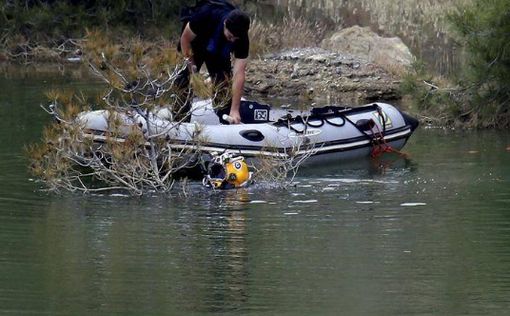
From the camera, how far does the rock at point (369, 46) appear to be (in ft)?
80.0

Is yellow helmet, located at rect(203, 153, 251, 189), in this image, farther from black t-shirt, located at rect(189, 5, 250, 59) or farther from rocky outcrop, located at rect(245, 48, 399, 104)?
rocky outcrop, located at rect(245, 48, 399, 104)

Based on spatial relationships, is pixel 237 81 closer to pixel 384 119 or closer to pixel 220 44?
pixel 220 44

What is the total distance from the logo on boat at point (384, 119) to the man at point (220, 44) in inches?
74.5

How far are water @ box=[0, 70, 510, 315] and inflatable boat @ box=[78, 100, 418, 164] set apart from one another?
1.09ft

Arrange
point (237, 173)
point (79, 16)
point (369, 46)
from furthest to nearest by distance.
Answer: point (79, 16) < point (369, 46) < point (237, 173)

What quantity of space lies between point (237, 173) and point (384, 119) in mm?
3112

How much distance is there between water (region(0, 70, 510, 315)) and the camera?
9.16 m

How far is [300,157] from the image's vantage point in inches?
598

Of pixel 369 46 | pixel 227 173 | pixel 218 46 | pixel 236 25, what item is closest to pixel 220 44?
pixel 218 46

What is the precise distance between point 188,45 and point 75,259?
5.45 meters

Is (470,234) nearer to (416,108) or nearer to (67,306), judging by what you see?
(67,306)

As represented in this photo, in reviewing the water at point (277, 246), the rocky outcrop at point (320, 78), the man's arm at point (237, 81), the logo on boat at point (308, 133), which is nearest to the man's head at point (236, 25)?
the man's arm at point (237, 81)

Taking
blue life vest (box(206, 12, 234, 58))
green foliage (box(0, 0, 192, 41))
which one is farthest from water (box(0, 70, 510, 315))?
green foliage (box(0, 0, 192, 41))

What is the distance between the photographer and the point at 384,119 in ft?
55.0
